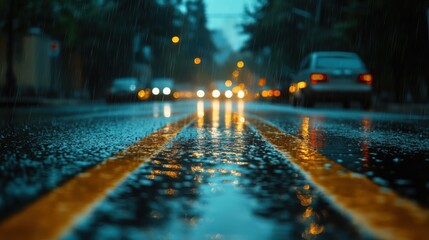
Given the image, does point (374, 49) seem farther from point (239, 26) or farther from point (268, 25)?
point (239, 26)

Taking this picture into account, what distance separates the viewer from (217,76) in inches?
6073

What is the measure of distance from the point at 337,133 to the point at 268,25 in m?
35.7

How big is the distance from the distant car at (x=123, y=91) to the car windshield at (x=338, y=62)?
18.7 meters

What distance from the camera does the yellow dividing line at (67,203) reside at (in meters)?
2.77

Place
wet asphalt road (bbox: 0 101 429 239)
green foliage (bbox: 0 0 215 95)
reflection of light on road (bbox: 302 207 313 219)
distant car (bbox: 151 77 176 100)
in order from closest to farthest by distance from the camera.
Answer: wet asphalt road (bbox: 0 101 429 239) < reflection of light on road (bbox: 302 207 313 219) < green foliage (bbox: 0 0 215 95) < distant car (bbox: 151 77 176 100)

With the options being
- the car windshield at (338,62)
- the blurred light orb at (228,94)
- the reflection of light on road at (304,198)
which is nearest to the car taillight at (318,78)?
the car windshield at (338,62)

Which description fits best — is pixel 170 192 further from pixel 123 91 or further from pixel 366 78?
pixel 123 91

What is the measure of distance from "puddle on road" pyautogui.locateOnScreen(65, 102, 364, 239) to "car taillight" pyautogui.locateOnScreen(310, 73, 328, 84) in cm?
1451

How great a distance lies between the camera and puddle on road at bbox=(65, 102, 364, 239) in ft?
9.26

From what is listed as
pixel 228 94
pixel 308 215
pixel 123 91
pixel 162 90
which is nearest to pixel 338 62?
pixel 308 215

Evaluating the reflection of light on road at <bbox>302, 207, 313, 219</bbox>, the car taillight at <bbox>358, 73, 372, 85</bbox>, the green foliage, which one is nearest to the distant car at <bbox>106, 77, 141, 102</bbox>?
the green foliage

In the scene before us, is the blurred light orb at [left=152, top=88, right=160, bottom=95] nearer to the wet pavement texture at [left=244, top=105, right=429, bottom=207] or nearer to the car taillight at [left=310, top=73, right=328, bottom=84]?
the car taillight at [left=310, top=73, right=328, bottom=84]

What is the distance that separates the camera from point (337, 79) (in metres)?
19.6

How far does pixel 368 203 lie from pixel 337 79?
1646 centimetres
